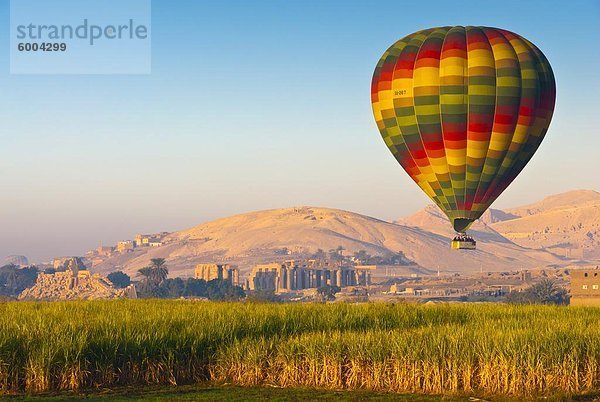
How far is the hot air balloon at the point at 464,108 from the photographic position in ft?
195

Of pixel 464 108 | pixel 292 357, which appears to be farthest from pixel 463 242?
pixel 292 357

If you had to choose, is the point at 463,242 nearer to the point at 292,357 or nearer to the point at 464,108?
the point at 464,108

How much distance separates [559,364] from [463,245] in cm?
3247

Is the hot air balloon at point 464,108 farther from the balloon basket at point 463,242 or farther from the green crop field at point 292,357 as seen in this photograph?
the green crop field at point 292,357

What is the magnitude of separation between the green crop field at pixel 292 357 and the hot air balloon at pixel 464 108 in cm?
2440

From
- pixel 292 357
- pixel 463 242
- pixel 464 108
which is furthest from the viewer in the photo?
pixel 463 242

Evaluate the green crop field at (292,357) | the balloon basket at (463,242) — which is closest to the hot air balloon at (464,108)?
the balloon basket at (463,242)

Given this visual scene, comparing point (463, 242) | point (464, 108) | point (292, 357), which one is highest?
point (464, 108)

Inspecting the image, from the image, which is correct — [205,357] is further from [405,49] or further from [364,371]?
[405,49]

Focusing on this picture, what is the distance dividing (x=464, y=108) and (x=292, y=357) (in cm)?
3163

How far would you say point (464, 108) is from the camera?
59594mm

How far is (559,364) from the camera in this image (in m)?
29.6

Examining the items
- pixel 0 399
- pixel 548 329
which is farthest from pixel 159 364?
pixel 548 329

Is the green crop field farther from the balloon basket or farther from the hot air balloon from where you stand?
the balloon basket
